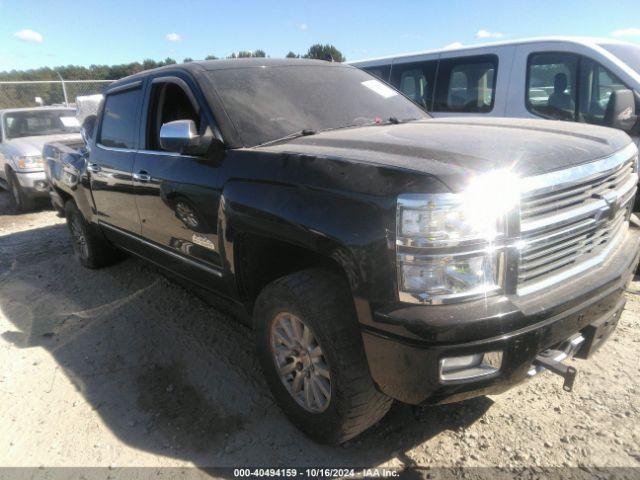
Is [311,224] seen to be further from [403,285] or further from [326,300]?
[403,285]

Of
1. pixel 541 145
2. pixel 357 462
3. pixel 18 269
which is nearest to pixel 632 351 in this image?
pixel 541 145

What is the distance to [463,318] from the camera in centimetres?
183

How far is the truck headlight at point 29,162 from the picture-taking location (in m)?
8.16

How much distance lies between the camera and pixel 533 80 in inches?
225

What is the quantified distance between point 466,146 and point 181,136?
60.3 inches

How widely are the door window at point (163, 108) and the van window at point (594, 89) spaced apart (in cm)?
407

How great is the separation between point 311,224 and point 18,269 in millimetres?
4865

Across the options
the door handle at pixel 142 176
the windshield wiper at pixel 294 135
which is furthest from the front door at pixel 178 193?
the windshield wiper at pixel 294 135

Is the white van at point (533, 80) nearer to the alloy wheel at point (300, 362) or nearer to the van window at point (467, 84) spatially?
the van window at point (467, 84)

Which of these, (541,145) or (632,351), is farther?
(632,351)

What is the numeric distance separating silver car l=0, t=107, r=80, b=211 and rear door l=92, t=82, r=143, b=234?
427 cm

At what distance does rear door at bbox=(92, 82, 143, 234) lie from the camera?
12.5 ft

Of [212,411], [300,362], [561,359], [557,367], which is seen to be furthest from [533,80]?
[212,411]

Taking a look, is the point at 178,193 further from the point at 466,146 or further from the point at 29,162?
the point at 29,162
